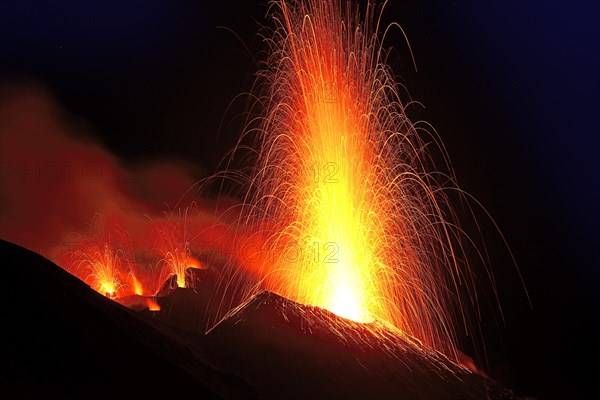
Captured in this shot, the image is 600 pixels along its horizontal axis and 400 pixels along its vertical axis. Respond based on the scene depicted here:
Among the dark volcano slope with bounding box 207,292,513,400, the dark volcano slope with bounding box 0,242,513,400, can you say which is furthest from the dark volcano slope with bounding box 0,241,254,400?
the dark volcano slope with bounding box 207,292,513,400

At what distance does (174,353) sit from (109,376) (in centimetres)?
275

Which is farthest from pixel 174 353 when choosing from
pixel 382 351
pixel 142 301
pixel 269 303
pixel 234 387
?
pixel 142 301

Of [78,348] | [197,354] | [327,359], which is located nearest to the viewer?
[78,348]

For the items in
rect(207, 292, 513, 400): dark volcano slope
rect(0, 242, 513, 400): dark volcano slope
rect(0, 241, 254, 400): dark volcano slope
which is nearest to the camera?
rect(0, 241, 254, 400): dark volcano slope

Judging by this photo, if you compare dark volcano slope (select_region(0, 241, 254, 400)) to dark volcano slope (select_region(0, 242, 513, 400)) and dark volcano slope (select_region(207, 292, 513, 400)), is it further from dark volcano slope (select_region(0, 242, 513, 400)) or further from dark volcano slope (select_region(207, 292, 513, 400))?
dark volcano slope (select_region(207, 292, 513, 400))

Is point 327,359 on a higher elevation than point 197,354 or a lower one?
higher

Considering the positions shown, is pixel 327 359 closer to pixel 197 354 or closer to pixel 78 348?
pixel 197 354

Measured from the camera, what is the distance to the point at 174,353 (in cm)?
2072

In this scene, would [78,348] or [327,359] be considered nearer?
[78,348]

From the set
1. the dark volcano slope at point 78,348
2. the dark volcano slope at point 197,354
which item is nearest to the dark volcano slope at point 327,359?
the dark volcano slope at point 197,354

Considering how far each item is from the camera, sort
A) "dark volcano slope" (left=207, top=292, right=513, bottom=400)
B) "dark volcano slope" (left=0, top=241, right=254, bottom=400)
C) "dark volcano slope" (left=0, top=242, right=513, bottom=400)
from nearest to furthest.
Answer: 1. "dark volcano slope" (left=0, top=241, right=254, bottom=400)
2. "dark volcano slope" (left=0, top=242, right=513, bottom=400)
3. "dark volcano slope" (left=207, top=292, right=513, bottom=400)

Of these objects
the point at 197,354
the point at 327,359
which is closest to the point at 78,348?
the point at 197,354

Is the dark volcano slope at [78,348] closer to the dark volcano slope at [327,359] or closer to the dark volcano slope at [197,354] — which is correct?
the dark volcano slope at [197,354]

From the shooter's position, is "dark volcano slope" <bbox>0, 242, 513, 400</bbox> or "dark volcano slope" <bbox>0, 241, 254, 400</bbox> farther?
"dark volcano slope" <bbox>0, 242, 513, 400</bbox>
